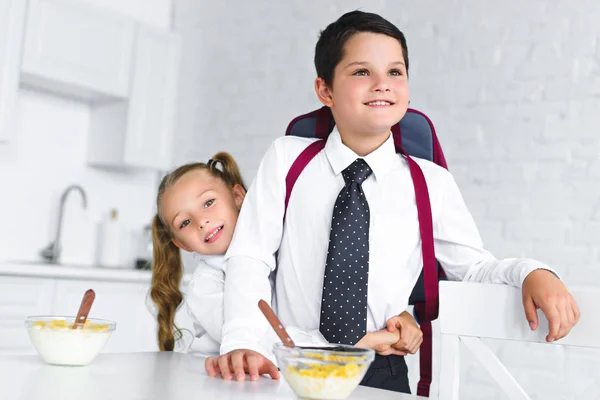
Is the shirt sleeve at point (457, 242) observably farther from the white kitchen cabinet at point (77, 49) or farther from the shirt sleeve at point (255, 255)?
the white kitchen cabinet at point (77, 49)

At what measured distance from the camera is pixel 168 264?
1676 mm

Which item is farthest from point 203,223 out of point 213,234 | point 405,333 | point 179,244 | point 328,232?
point 405,333

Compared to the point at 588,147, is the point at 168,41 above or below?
above

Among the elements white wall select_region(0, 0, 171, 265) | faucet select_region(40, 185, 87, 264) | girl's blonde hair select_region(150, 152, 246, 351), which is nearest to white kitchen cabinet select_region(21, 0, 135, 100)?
white wall select_region(0, 0, 171, 265)

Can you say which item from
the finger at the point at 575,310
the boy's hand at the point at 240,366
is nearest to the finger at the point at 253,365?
the boy's hand at the point at 240,366

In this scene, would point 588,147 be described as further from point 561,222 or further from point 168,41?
point 168,41

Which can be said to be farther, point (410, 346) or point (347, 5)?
point (347, 5)

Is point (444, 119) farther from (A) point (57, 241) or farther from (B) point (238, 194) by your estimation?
(A) point (57, 241)

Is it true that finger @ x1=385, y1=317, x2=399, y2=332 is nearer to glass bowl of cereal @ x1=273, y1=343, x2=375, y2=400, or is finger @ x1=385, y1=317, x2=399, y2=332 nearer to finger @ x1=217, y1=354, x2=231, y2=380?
finger @ x1=217, y1=354, x2=231, y2=380

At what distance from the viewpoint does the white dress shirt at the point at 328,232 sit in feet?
4.50

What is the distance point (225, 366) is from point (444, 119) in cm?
225

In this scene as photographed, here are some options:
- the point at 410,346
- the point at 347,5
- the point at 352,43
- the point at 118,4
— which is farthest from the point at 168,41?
the point at 410,346

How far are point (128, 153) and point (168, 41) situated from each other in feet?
2.35

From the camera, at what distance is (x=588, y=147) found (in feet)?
8.79
